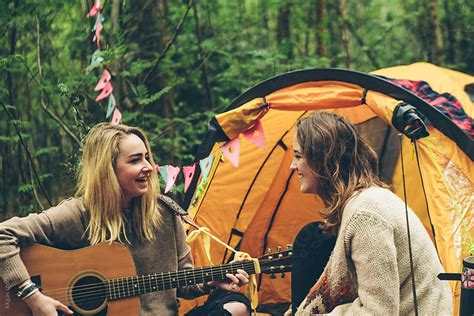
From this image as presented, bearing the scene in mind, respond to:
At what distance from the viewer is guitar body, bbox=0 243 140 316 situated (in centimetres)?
268

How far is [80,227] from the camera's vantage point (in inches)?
109

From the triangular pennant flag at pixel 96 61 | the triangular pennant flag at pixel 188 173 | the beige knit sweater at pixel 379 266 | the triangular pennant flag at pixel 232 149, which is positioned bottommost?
the beige knit sweater at pixel 379 266

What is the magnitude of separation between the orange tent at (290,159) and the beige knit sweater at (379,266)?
0.75 metres

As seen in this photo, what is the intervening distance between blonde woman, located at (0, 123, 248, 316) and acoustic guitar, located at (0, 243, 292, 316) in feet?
0.20

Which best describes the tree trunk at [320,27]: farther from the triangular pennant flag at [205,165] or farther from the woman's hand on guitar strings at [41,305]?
the woman's hand on guitar strings at [41,305]

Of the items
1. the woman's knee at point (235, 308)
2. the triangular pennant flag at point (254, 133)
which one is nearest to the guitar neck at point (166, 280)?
the woman's knee at point (235, 308)

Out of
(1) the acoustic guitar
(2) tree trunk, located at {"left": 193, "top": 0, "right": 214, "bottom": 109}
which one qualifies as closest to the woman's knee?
(1) the acoustic guitar

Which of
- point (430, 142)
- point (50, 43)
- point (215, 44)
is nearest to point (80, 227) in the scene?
point (430, 142)

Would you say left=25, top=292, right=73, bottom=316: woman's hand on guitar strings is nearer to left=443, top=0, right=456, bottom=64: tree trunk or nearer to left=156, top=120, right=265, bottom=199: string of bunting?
left=156, top=120, right=265, bottom=199: string of bunting

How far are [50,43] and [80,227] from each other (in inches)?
113

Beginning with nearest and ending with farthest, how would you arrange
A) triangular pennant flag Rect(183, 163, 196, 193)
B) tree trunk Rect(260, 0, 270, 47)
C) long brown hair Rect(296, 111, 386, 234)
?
1. long brown hair Rect(296, 111, 386, 234)
2. triangular pennant flag Rect(183, 163, 196, 193)
3. tree trunk Rect(260, 0, 270, 47)

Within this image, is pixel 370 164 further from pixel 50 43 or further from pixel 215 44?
pixel 215 44

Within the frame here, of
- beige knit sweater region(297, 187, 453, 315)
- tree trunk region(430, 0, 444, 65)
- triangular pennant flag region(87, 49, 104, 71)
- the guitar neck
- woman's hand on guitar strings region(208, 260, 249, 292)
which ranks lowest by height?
woman's hand on guitar strings region(208, 260, 249, 292)

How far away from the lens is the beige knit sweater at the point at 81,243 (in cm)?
258
